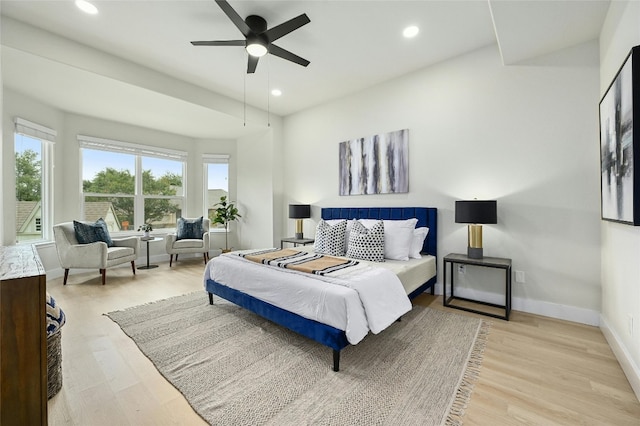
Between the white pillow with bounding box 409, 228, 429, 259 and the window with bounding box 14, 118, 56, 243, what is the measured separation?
18.4ft

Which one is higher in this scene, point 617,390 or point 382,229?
point 382,229

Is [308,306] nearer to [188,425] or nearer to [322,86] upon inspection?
[188,425]

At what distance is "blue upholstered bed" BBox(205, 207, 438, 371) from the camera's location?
1.91 meters

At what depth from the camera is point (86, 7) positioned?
8.43 ft

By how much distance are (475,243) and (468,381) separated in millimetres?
1649

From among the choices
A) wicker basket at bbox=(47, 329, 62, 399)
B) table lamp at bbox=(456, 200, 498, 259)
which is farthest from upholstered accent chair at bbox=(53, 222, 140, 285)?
table lamp at bbox=(456, 200, 498, 259)

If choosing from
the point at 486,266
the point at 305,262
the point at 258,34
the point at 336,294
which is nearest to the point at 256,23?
the point at 258,34

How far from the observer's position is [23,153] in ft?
13.3

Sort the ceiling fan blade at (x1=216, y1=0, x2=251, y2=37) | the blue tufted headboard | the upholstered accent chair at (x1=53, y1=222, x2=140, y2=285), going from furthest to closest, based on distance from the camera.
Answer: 1. the upholstered accent chair at (x1=53, y1=222, x2=140, y2=285)
2. the blue tufted headboard
3. the ceiling fan blade at (x1=216, y1=0, x2=251, y2=37)

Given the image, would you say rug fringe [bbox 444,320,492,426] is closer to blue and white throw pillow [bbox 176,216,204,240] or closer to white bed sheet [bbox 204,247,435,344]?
white bed sheet [bbox 204,247,435,344]

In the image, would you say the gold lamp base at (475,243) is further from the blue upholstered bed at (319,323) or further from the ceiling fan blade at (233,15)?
the ceiling fan blade at (233,15)

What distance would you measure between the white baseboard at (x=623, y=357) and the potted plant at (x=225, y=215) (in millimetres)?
5857

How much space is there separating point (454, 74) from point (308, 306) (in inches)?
131

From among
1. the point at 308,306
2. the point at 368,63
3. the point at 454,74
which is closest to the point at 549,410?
the point at 308,306
